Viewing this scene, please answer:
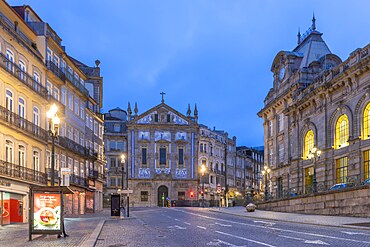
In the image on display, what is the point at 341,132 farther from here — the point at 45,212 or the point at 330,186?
the point at 45,212

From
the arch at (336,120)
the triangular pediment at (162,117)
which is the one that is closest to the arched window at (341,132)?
the arch at (336,120)

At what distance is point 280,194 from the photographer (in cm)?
5662

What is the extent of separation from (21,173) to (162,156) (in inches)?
2788

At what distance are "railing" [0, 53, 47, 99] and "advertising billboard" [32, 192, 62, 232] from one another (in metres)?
16.3

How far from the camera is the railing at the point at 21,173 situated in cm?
3400

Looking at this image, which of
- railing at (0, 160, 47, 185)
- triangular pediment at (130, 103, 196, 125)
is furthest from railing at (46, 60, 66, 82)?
triangular pediment at (130, 103, 196, 125)

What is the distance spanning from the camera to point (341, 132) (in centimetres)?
4894

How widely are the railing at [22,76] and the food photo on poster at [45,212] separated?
53.5ft

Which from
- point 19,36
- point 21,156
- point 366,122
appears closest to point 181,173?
point 366,122

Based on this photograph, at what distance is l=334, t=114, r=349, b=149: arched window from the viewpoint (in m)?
47.7

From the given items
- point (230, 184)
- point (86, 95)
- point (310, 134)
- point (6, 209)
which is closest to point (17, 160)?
point (6, 209)

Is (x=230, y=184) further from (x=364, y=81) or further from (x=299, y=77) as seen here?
(x=364, y=81)

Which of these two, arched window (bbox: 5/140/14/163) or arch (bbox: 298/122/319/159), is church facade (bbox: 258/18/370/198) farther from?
arched window (bbox: 5/140/14/163)

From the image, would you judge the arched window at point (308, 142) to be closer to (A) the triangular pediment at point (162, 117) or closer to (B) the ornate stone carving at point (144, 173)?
(A) the triangular pediment at point (162, 117)
